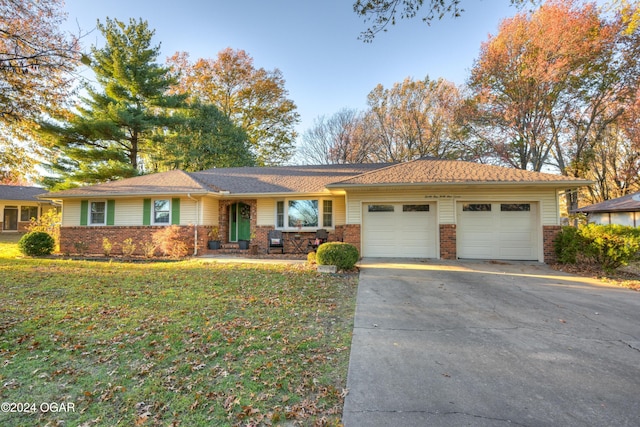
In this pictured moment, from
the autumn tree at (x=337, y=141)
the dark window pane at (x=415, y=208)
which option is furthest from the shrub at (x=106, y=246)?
the autumn tree at (x=337, y=141)

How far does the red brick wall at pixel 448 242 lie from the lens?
9.99 meters

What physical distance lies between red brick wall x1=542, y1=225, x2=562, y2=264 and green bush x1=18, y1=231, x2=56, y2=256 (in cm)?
1821

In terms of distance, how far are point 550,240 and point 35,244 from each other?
18514 millimetres

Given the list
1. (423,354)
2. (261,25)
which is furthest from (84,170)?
(423,354)

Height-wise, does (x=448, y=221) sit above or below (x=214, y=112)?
below

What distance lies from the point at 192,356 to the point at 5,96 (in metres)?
11.0

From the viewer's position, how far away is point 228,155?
67.7 feet

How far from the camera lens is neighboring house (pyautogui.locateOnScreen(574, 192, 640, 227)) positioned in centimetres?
1628

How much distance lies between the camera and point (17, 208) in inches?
934

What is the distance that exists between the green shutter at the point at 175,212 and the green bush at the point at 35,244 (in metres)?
4.77

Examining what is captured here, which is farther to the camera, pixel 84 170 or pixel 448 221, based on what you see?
pixel 84 170

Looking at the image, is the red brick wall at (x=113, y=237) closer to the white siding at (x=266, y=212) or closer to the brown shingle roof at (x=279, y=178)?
the white siding at (x=266, y=212)

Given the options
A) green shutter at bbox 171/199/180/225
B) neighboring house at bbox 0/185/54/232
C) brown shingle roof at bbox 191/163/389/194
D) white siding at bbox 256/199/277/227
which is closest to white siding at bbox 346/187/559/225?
brown shingle roof at bbox 191/163/389/194

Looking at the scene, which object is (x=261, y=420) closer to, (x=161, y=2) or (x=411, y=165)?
(x=411, y=165)
